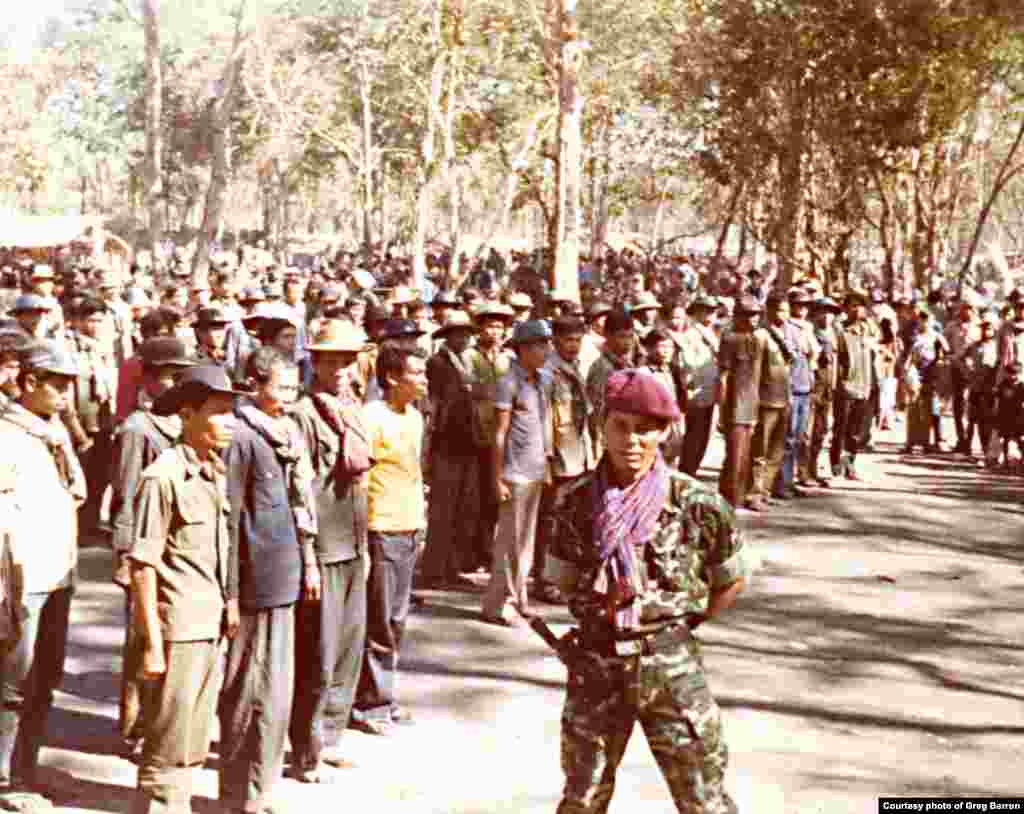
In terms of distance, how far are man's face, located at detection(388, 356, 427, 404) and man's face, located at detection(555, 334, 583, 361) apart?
7.30 feet

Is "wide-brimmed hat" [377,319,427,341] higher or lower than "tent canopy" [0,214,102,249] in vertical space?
lower

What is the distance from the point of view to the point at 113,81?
55781mm

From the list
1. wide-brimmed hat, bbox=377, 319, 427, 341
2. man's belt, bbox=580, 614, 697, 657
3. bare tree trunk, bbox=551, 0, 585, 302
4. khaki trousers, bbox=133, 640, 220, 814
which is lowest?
khaki trousers, bbox=133, 640, 220, 814

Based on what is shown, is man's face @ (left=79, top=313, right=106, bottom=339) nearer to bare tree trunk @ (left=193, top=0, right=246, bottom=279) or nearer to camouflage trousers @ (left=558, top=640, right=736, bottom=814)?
camouflage trousers @ (left=558, top=640, right=736, bottom=814)

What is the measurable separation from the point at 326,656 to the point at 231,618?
87cm

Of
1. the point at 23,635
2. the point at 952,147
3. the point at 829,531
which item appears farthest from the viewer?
the point at 952,147

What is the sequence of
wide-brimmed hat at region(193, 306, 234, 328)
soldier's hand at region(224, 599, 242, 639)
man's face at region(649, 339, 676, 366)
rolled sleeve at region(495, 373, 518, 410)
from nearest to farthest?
1. soldier's hand at region(224, 599, 242, 639)
2. rolled sleeve at region(495, 373, 518, 410)
3. wide-brimmed hat at region(193, 306, 234, 328)
4. man's face at region(649, 339, 676, 366)

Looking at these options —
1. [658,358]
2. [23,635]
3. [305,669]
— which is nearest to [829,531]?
[658,358]

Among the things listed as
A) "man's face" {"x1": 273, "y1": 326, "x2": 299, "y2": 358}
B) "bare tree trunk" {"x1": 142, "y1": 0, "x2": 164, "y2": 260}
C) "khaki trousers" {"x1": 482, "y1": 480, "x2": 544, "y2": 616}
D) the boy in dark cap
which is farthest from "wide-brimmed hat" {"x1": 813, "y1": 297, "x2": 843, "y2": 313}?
"bare tree trunk" {"x1": 142, "y1": 0, "x2": 164, "y2": 260}

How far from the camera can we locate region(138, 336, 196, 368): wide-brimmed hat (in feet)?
24.4

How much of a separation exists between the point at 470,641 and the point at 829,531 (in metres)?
4.67

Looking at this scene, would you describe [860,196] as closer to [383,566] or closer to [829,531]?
[829,531]

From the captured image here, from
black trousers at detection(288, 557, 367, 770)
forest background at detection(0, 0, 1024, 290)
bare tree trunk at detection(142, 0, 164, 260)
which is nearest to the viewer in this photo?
black trousers at detection(288, 557, 367, 770)

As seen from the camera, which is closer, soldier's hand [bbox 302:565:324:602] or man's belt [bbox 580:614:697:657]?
man's belt [bbox 580:614:697:657]
